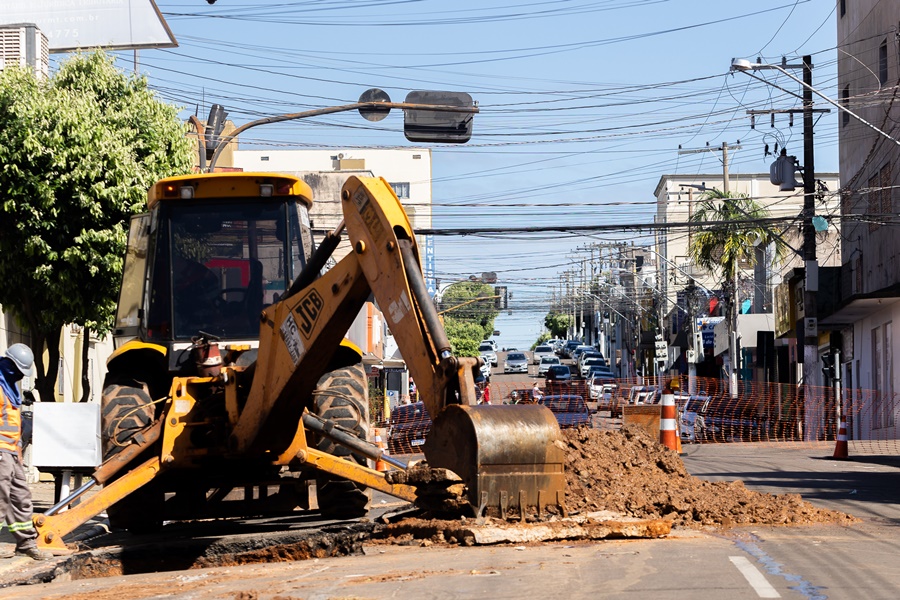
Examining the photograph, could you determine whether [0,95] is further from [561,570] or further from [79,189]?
[561,570]

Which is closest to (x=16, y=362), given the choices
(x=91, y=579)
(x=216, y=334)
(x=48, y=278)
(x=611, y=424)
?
(x=216, y=334)

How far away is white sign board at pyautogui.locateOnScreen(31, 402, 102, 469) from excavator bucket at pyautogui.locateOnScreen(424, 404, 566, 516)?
7164 millimetres

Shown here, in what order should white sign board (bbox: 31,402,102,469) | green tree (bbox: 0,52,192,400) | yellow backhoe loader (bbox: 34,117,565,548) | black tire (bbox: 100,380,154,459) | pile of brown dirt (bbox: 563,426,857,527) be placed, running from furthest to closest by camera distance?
green tree (bbox: 0,52,192,400)
white sign board (bbox: 31,402,102,469)
black tire (bbox: 100,380,154,459)
pile of brown dirt (bbox: 563,426,857,527)
yellow backhoe loader (bbox: 34,117,565,548)

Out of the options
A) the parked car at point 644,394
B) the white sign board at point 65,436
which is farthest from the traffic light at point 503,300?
the white sign board at point 65,436

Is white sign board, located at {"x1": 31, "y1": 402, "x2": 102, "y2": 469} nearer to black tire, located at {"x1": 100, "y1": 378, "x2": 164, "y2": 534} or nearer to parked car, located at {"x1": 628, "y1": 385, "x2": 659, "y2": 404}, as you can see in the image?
black tire, located at {"x1": 100, "y1": 378, "x2": 164, "y2": 534}

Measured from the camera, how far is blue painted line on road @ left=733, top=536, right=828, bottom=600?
7.37 m

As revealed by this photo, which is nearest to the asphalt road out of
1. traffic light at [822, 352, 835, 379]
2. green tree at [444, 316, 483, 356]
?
traffic light at [822, 352, 835, 379]

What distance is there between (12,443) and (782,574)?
7.63 m

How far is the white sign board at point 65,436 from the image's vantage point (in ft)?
48.3

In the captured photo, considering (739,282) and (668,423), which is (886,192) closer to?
(668,423)

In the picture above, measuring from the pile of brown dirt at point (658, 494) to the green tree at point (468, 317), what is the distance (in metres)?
85.2

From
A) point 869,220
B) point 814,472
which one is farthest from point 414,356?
point 869,220

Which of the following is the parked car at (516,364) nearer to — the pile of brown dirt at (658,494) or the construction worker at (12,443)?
the pile of brown dirt at (658,494)

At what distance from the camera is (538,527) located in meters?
9.20
